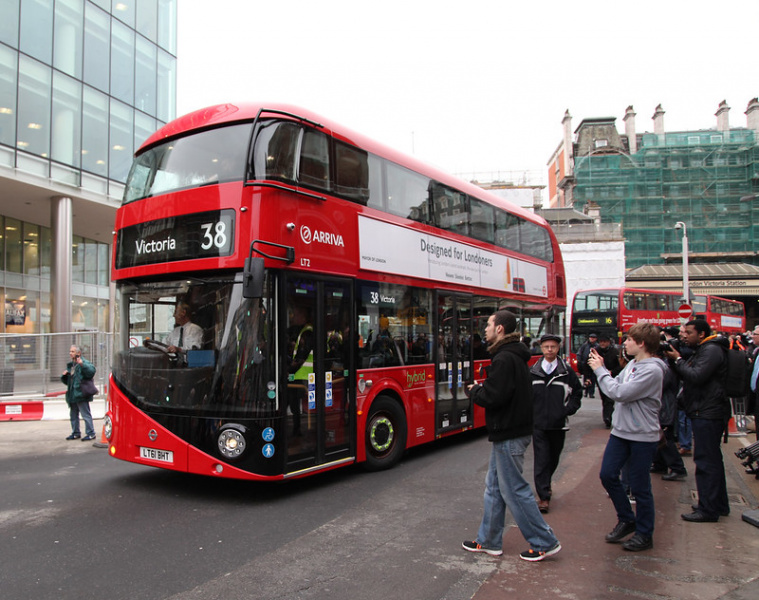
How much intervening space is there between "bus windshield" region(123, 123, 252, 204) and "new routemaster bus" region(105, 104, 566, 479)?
0.02 m

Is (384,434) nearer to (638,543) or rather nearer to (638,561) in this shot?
(638,543)

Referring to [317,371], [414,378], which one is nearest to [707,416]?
[317,371]

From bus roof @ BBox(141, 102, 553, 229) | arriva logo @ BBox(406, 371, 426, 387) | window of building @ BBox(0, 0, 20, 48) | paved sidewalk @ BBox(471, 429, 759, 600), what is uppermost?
window of building @ BBox(0, 0, 20, 48)

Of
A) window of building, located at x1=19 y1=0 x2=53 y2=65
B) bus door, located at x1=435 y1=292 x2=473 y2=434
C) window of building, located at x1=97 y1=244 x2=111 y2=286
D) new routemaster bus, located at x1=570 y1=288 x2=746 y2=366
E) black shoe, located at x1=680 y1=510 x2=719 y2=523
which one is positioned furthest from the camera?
window of building, located at x1=97 y1=244 x2=111 y2=286

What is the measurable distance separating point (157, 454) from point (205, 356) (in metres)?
1.20

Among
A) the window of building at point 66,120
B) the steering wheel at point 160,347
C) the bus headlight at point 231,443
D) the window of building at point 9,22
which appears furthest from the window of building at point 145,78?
the bus headlight at point 231,443

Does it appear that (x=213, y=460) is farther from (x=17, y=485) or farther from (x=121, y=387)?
(x=17, y=485)

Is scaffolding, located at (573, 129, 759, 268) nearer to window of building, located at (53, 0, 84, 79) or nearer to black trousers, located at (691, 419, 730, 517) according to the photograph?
window of building, located at (53, 0, 84, 79)

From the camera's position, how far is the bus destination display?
20.0 ft

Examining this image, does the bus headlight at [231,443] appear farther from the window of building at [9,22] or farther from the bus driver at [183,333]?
the window of building at [9,22]

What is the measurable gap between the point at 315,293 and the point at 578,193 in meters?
54.0

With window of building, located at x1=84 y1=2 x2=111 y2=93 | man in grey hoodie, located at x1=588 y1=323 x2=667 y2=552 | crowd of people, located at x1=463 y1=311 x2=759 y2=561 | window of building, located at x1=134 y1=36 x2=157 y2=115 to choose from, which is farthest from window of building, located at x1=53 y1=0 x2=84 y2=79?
man in grey hoodie, located at x1=588 y1=323 x2=667 y2=552

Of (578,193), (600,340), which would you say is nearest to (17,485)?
(600,340)

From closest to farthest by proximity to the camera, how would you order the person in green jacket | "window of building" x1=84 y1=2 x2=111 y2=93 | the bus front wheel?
the bus front wheel, the person in green jacket, "window of building" x1=84 y1=2 x2=111 y2=93
